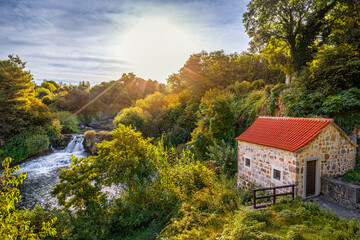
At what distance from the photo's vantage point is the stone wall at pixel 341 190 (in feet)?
25.9

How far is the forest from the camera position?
669 cm

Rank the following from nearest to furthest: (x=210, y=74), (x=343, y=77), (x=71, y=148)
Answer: (x=343, y=77) → (x=71, y=148) → (x=210, y=74)

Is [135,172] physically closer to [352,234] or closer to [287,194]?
[287,194]

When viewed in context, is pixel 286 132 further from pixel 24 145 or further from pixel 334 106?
pixel 24 145

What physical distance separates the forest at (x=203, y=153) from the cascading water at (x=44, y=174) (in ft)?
4.63

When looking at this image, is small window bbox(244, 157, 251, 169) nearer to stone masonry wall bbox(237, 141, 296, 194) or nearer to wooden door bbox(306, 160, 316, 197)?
stone masonry wall bbox(237, 141, 296, 194)

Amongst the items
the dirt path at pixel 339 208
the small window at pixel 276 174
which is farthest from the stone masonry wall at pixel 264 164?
the dirt path at pixel 339 208

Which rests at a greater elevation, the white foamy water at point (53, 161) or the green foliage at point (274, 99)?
the green foliage at point (274, 99)

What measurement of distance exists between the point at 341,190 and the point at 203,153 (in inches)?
370

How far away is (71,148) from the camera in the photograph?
76.7 feet

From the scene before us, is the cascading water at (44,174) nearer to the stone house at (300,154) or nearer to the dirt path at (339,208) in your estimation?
the stone house at (300,154)

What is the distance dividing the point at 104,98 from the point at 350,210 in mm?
48126

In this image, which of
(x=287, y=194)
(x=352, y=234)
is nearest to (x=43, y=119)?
(x=287, y=194)

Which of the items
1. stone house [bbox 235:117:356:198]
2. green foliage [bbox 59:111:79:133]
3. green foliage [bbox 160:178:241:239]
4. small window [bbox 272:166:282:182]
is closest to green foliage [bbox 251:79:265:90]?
stone house [bbox 235:117:356:198]
